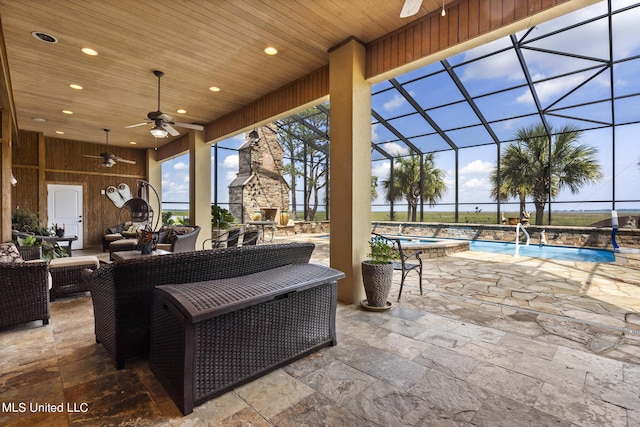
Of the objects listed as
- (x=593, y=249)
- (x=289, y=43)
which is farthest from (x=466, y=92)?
(x=289, y=43)

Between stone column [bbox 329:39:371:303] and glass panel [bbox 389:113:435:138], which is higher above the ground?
glass panel [bbox 389:113:435:138]

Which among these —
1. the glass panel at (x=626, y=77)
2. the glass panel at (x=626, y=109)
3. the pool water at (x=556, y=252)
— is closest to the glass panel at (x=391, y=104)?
Answer: the glass panel at (x=626, y=77)

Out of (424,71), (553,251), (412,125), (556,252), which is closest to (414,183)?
(412,125)

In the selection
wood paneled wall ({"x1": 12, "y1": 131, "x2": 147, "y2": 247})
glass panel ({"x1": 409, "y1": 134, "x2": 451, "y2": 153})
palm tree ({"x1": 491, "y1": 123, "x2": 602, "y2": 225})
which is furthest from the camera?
glass panel ({"x1": 409, "y1": 134, "x2": 451, "y2": 153})

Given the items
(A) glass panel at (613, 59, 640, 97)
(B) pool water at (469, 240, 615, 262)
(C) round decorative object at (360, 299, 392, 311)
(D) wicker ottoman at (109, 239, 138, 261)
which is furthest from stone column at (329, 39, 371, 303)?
(A) glass panel at (613, 59, 640, 97)

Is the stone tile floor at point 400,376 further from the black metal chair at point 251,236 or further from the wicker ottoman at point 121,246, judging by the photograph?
the wicker ottoman at point 121,246

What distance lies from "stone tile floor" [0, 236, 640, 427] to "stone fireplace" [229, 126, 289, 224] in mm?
8123

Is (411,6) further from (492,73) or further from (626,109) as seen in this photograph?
(626,109)

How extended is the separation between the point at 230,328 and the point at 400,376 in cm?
113

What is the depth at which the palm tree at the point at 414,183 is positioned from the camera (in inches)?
460

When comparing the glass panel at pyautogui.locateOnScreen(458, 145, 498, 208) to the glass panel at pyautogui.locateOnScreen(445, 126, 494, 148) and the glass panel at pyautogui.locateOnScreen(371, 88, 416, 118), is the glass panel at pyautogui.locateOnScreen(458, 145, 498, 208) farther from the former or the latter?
the glass panel at pyautogui.locateOnScreen(371, 88, 416, 118)

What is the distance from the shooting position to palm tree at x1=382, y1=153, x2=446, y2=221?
460 inches

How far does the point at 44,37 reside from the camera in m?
3.43

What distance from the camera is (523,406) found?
170 cm
